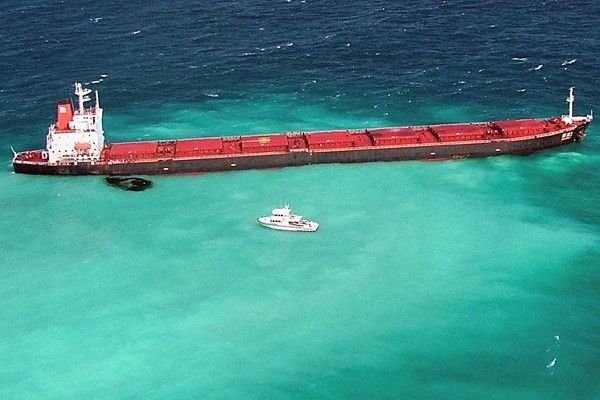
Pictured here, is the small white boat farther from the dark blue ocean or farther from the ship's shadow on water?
the ship's shadow on water

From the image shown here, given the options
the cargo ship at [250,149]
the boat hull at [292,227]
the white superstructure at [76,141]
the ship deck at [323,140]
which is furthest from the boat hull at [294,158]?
the boat hull at [292,227]

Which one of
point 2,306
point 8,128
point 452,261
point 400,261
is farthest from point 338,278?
point 8,128

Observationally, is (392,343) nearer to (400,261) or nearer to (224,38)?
(400,261)

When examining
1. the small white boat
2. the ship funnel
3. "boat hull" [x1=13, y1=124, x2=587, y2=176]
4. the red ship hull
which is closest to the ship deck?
the red ship hull

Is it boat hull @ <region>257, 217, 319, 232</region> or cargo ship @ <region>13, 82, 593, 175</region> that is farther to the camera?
cargo ship @ <region>13, 82, 593, 175</region>

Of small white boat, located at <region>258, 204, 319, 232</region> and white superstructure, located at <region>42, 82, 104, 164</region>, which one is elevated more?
white superstructure, located at <region>42, 82, 104, 164</region>

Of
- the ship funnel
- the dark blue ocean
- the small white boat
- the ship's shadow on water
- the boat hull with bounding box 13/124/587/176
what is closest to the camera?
the dark blue ocean
